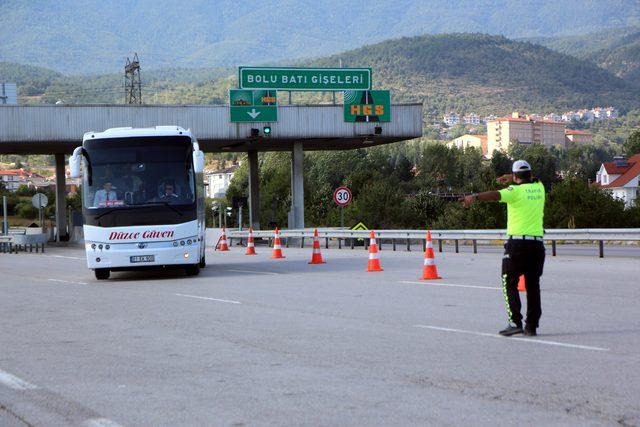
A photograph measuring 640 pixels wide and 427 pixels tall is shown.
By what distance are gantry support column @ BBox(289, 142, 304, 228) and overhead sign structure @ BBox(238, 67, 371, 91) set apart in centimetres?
540

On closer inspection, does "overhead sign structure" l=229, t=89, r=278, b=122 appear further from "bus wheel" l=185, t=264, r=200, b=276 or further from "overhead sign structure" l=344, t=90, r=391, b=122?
"bus wheel" l=185, t=264, r=200, b=276

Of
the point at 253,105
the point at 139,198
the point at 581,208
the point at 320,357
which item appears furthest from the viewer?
the point at 581,208

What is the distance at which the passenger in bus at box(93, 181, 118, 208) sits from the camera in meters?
22.5

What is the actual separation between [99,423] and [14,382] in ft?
A: 6.92

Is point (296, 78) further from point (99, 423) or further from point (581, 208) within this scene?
point (99, 423)

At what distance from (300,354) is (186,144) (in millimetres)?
13475

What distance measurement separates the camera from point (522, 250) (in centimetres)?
1137

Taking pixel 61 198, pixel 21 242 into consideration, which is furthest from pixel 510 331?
pixel 61 198

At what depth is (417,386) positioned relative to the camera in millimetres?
8328

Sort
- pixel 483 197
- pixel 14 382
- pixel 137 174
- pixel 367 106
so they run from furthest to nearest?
pixel 367 106
pixel 137 174
pixel 483 197
pixel 14 382

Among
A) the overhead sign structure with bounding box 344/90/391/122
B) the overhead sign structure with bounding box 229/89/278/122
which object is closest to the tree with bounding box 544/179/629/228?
the overhead sign structure with bounding box 344/90/391/122

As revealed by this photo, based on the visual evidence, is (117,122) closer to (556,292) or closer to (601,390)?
(556,292)

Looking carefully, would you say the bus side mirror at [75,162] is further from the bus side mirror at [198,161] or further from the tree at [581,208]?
the tree at [581,208]

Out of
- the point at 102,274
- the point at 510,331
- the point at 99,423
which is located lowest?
the point at 99,423
